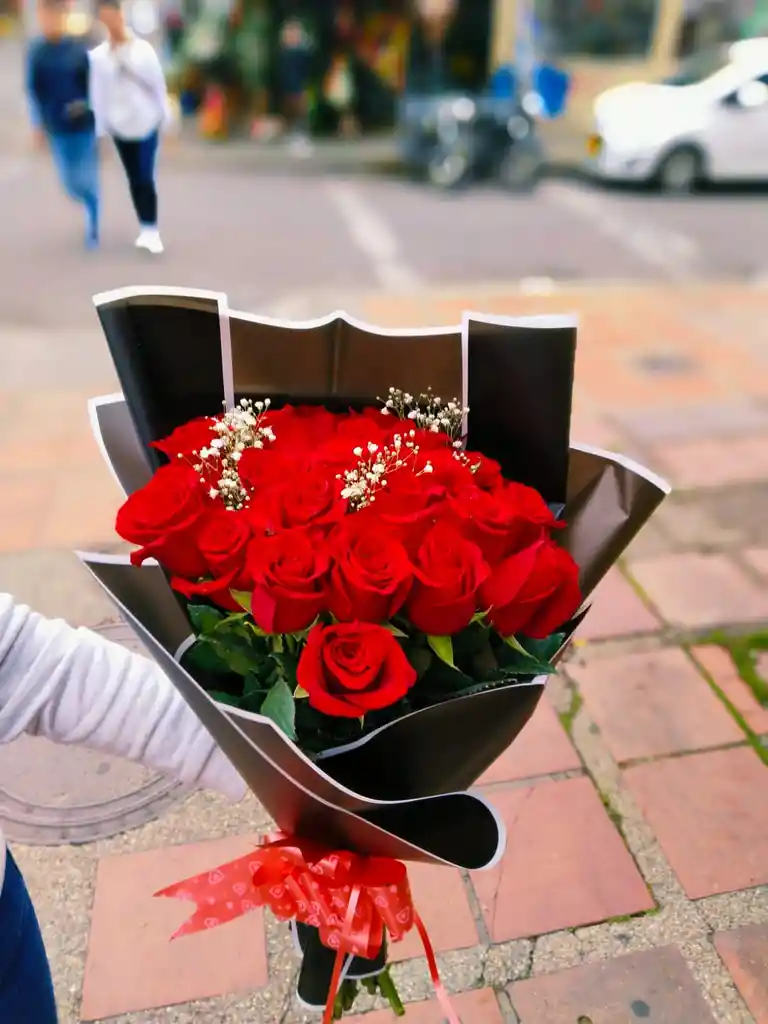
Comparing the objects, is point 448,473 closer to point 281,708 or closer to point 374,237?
point 281,708

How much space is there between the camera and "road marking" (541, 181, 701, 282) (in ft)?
21.1

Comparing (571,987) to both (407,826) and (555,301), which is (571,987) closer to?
(407,826)

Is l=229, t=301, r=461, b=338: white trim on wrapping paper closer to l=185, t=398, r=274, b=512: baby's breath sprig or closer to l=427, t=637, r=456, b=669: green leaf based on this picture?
l=185, t=398, r=274, b=512: baby's breath sprig

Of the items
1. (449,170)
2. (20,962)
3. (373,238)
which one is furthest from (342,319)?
(449,170)

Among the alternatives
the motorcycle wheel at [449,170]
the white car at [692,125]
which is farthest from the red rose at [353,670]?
the motorcycle wheel at [449,170]

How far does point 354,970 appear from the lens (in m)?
1.16

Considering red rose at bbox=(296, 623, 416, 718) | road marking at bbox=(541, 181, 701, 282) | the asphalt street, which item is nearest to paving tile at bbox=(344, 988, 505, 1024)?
red rose at bbox=(296, 623, 416, 718)

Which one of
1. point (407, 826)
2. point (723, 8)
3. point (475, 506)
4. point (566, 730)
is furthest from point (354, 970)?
point (723, 8)

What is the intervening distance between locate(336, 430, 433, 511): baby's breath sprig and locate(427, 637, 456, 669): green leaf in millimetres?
148

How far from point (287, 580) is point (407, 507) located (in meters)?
0.15

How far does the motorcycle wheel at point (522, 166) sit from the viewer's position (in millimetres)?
5504

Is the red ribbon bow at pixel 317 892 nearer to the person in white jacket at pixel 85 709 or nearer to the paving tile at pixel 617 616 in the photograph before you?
the person in white jacket at pixel 85 709

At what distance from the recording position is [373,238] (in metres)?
6.38

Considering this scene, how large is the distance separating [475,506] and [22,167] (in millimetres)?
2488
